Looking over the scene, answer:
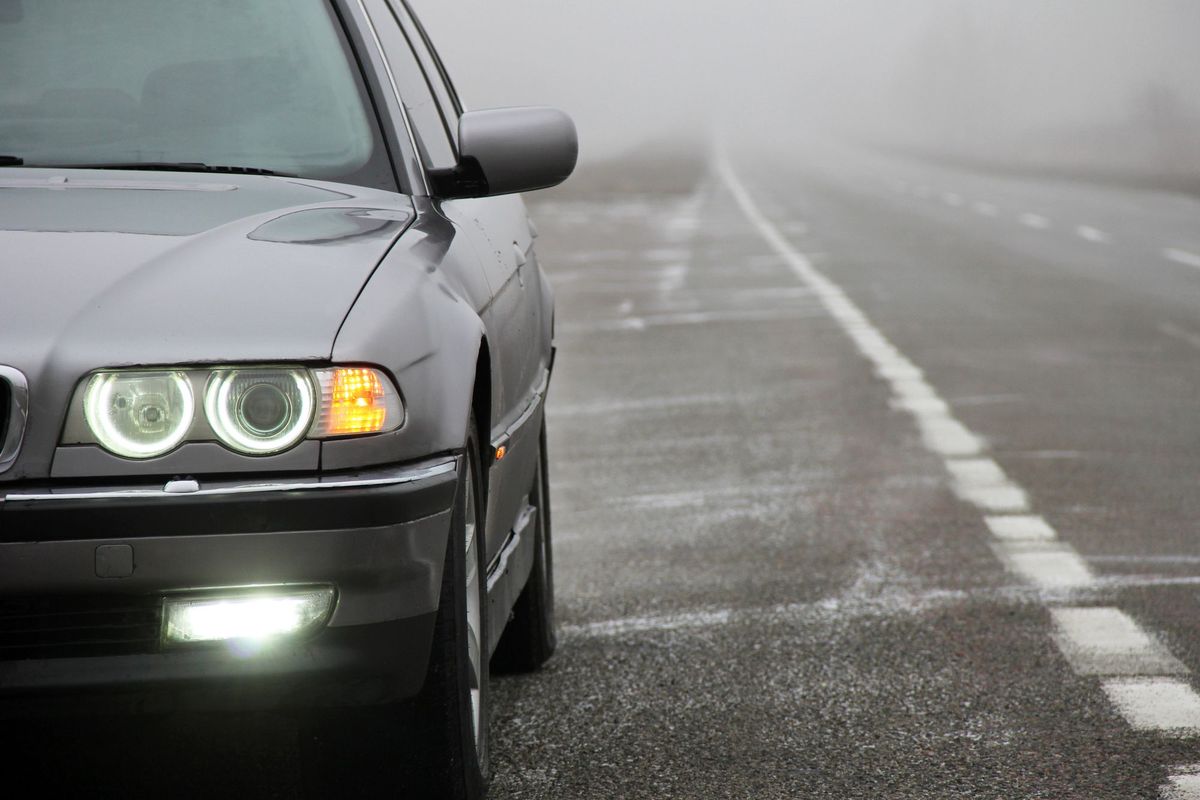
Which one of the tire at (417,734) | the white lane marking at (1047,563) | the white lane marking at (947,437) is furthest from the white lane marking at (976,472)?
the tire at (417,734)

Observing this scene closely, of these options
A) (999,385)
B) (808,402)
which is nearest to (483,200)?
(808,402)

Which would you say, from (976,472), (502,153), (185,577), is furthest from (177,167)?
(976,472)

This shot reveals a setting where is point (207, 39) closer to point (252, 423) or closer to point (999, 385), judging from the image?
point (252, 423)

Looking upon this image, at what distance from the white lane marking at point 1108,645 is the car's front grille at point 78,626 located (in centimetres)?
255

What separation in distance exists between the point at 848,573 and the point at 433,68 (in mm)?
1978

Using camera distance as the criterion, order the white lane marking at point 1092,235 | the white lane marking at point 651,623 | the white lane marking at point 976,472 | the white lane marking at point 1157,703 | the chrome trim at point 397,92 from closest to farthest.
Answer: the chrome trim at point 397,92, the white lane marking at point 1157,703, the white lane marking at point 651,623, the white lane marking at point 976,472, the white lane marking at point 1092,235

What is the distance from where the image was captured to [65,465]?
269cm

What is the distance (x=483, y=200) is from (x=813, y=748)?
1.50 metres

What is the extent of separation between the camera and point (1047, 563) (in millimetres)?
5656

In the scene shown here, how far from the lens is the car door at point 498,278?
11.9 ft

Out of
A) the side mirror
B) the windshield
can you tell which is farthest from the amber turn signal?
the side mirror

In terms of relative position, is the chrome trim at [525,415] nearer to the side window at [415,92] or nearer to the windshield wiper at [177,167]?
the side window at [415,92]

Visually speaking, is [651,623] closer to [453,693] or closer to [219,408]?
[453,693]

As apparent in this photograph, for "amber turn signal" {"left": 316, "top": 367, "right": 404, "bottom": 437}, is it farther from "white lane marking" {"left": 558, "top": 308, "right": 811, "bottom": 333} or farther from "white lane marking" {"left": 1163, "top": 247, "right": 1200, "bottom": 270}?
"white lane marking" {"left": 1163, "top": 247, "right": 1200, "bottom": 270}
